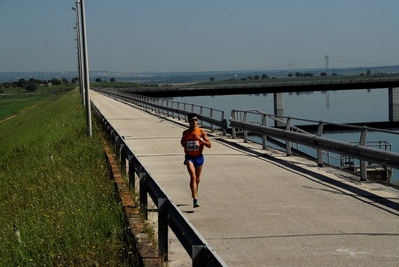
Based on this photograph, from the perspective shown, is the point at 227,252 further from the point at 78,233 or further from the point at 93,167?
the point at 93,167

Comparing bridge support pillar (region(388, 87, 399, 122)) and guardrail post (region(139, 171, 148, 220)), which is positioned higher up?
guardrail post (region(139, 171, 148, 220))

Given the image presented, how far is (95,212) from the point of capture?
10.4m

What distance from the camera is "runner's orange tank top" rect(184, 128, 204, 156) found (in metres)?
12.2

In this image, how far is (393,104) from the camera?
111m

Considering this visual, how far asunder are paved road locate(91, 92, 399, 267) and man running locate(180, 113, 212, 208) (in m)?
0.42

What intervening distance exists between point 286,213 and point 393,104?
10374 cm

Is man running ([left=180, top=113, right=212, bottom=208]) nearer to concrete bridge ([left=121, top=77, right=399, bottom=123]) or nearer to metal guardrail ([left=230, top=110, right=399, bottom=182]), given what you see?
metal guardrail ([left=230, top=110, right=399, bottom=182])

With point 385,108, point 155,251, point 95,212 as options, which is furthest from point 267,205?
point 385,108

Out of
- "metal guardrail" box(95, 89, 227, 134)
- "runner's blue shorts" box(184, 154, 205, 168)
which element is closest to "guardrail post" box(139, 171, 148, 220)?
"runner's blue shorts" box(184, 154, 205, 168)

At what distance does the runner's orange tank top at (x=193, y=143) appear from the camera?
12.2 metres

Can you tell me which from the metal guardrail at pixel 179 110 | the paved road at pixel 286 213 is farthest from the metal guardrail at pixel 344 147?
the metal guardrail at pixel 179 110

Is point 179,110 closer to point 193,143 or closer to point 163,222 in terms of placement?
point 193,143

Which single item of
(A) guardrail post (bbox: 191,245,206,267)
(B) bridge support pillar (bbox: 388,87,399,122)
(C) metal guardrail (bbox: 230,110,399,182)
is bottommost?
(B) bridge support pillar (bbox: 388,87,399,122)

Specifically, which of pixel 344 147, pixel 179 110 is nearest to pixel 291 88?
pixel 179 110
